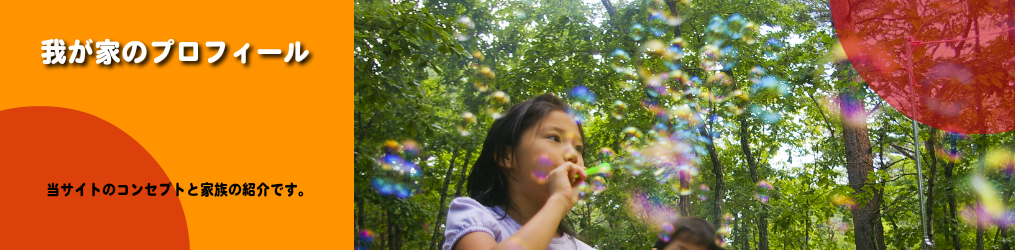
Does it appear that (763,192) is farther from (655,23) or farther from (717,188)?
(655,23)

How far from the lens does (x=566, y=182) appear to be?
1020mm

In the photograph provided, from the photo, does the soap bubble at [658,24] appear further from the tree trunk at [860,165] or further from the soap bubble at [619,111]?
the tree trunk at [860,165]

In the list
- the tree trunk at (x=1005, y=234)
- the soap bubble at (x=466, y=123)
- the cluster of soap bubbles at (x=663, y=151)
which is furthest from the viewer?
the soap bubble at (x=466, y=123)

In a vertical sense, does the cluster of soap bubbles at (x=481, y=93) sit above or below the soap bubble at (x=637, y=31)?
below

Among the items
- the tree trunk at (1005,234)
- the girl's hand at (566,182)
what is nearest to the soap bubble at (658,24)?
the tree trunk at (1005,234)

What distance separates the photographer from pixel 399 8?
4508mm

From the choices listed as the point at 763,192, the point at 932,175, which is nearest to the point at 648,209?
the point at 763,192

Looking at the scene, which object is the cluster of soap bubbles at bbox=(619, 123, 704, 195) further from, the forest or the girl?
the girl

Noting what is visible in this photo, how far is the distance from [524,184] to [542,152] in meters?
0.07

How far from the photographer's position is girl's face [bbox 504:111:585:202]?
118 cm

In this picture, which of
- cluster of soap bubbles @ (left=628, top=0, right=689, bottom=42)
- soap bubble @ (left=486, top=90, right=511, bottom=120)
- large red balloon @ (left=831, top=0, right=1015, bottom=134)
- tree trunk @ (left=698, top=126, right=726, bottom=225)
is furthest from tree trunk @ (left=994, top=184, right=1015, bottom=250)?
soap bubble @ (left=486, top=90, right=511, bottom=120)

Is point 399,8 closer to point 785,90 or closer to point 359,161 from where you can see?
point 359,161

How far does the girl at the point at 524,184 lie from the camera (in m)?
0.98

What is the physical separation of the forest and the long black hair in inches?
94.3
